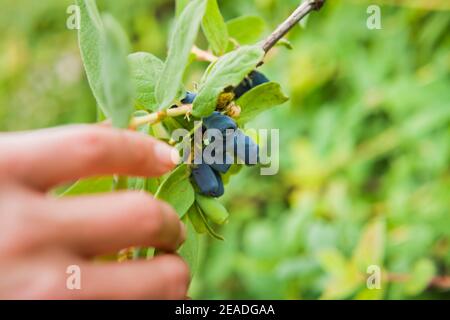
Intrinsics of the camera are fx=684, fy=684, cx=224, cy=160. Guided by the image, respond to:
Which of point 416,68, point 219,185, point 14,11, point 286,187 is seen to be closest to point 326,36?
point 416,68

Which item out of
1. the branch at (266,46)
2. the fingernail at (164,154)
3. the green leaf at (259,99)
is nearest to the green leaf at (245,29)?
the branch at (266,46)

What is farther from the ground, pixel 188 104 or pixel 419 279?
pixel 188 104

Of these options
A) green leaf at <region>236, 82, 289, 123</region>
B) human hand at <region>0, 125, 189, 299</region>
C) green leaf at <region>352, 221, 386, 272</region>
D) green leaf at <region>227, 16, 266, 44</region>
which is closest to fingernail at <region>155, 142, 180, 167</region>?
human hand at <region>0, 125, 189, 299</region>

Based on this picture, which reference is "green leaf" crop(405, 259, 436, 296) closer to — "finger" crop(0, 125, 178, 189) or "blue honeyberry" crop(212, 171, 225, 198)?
"blue honeyberry" crop(212, 171, 225, 198)

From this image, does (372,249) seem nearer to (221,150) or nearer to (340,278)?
(340,278)

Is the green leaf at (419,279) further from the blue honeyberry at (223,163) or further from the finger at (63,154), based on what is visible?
the finger at (63,154)

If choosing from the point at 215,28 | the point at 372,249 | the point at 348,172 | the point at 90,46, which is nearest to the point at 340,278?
the point at 372,249
